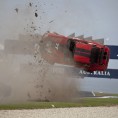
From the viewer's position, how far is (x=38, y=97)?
90.5 feet

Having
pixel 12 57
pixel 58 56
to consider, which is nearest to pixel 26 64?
pixel 12 57

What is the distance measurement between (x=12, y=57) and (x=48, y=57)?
3.31m

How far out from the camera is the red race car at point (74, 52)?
2825 centimetres

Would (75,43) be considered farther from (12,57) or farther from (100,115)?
(100,115)

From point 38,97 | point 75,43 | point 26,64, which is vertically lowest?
point 38,97

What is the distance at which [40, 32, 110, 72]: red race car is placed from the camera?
2825cm

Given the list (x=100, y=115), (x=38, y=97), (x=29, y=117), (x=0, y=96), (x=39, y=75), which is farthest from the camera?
(x=39, y=75)

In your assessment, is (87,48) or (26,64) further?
(26,64)

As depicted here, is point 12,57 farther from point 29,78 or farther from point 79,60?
point 79,60

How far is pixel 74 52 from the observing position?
1111 inches

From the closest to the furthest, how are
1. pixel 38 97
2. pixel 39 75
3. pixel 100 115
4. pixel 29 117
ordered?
pixel 29 117, pixel 100 115, pixel 38 97, pixel 39 75

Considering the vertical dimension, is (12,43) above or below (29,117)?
above

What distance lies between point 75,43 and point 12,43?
5566mm

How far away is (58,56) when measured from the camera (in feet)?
95.1
